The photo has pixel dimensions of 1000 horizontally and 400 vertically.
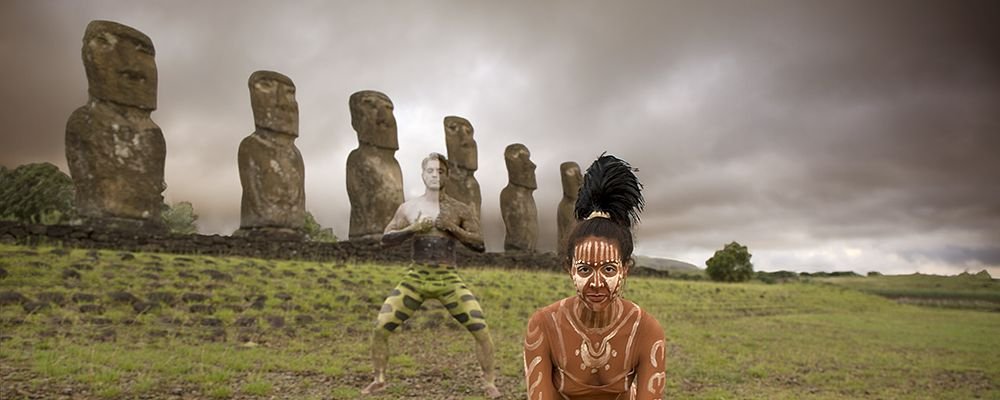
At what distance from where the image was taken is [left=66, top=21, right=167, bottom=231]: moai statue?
14.8m

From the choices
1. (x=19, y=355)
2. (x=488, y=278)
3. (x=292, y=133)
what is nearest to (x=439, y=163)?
(x=19, y=355)

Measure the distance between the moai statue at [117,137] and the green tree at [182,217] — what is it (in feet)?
81.8

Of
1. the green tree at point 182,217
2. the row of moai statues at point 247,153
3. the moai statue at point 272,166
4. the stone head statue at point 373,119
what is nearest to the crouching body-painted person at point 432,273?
the row of moai statues at point 247,153

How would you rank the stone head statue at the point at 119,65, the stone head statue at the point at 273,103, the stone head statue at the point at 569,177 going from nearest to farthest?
the stone head statue at the point at 119,65 < the stone head statue at the point at 273,103 < the stone head statue at the point at 569,177

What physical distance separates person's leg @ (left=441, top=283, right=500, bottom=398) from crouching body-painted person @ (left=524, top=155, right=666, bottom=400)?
3.31m

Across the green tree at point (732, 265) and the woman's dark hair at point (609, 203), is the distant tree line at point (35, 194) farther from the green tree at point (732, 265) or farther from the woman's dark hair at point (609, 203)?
the green tree at point (732, 265)

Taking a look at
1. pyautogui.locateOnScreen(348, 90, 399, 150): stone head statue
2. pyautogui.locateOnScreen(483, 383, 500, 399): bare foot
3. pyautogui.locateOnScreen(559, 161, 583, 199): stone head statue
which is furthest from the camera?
pyautogui.locateOnScreen(559, 161, 583, 199): stone head statue

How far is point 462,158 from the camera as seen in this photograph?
24906 millimetres

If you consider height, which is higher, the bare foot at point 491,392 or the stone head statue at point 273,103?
the stone head statue at point 273,103

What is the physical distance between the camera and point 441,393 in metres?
6.67

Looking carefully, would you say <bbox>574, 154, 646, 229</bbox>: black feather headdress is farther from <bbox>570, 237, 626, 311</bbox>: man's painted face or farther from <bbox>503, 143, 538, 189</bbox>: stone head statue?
<bbox>503, 143, 538, 189</bbox>: stone head statue

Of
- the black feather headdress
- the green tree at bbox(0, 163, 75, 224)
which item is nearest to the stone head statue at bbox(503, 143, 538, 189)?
the green tree at bbox(0, 163, 75, 224)

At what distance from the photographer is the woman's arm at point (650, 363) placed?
286 cm

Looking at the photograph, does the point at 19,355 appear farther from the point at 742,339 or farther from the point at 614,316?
the point at 742,339
